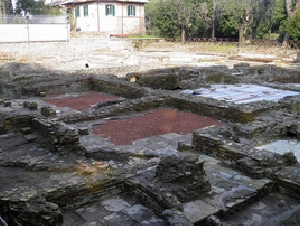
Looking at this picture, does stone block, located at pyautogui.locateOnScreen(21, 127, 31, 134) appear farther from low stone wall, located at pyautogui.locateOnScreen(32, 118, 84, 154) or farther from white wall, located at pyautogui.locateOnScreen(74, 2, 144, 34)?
white wall, located at pyautogui.locateOnScreen(74, 2, 144, 34)

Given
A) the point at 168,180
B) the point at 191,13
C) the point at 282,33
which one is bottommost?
the point at 168,180

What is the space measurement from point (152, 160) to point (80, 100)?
25.1ft

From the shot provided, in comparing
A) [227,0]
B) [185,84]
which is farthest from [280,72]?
[227,0]

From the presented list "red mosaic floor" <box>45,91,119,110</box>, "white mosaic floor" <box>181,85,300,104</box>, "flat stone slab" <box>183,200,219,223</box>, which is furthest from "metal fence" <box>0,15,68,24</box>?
"flat stone slab" <box>183,200,219,223</box>

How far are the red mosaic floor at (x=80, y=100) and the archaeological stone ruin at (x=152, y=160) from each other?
1.6 inches

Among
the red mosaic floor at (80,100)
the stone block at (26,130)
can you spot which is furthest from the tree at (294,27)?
the stone block at (26,130)

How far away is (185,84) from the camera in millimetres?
16297

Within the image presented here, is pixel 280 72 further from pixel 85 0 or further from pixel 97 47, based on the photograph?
pixel 85 0

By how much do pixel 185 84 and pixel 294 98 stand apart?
18.0 feet

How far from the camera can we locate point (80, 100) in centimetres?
1404

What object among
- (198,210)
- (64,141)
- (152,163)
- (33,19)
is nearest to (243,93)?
(152,163)

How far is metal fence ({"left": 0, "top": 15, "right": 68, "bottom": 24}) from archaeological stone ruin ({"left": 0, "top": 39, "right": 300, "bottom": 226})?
17.4m

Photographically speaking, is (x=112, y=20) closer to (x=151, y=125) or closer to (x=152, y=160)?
(x=151, y=125)

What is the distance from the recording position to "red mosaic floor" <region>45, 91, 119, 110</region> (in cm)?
1309
